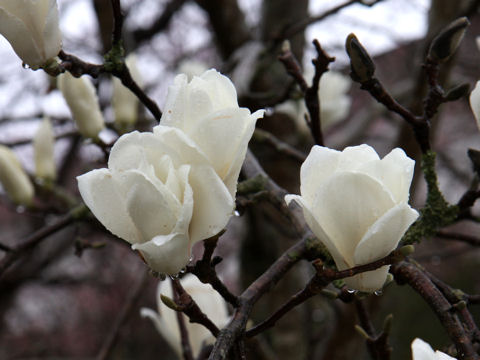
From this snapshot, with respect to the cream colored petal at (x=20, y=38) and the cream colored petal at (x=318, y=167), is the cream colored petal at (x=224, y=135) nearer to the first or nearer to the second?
the cream colored petal at (x=318, y=167)

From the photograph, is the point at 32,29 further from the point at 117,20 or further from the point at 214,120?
the point at 214,120

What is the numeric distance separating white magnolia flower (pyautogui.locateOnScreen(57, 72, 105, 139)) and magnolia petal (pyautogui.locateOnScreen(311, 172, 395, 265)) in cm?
51

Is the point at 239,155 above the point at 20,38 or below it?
below

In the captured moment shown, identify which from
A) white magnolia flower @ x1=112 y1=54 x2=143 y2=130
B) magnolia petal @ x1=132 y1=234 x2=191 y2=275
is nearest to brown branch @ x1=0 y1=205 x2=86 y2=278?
white magnolia flower @ x1=112 y1=54 x2=143 y2=130

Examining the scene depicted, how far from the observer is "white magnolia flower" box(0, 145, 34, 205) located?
1008mm

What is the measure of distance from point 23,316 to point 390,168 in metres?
5.11

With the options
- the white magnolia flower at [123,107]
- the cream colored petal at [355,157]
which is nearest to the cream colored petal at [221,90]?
the cream colored petal at [355,157]

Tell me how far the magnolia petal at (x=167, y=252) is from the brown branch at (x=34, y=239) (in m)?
0.45

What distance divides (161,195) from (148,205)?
0.01 m

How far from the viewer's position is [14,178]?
1.06 meters

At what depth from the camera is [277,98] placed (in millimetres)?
1140

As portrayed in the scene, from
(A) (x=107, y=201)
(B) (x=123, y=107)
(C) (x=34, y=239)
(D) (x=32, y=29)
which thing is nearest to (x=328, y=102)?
(B) (x=123, y=107)

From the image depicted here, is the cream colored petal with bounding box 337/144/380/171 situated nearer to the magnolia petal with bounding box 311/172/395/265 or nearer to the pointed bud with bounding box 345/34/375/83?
the magnolia petal with bounding box 311/172/395/265

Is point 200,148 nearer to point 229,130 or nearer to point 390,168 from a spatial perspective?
point 229,130
